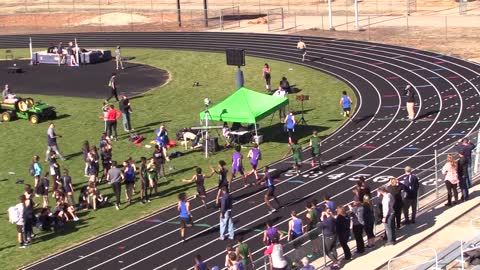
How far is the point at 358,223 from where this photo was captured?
24.0 metres

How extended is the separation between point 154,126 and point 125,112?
6.99ft

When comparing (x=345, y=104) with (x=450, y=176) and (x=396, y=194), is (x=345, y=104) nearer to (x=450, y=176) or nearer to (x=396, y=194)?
(x=450, y=176)

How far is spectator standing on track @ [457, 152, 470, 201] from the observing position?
27.5m

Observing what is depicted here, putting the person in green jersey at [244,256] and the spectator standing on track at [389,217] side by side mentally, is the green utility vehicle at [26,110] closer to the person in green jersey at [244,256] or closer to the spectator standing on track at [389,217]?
the person in green jersey at [244,256]

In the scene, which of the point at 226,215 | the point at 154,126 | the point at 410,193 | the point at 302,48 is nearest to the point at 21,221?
the point at 226,215

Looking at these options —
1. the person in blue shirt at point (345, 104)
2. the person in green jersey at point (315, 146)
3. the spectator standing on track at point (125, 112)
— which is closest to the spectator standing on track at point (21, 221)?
the person in green jersey at point (315, 146)

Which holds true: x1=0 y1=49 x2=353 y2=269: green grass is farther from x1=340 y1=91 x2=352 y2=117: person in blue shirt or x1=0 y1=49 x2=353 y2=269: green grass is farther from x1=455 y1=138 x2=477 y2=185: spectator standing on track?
x1=455 y1=138 x2=477 y2=185: spectator standing on track

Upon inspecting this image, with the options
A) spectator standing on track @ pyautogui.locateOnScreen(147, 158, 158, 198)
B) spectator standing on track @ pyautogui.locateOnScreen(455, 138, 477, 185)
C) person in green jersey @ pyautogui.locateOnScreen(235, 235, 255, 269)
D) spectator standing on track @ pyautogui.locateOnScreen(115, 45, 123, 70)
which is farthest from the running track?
spectator standing on track @ pyautogui.locateOnScreen(115, 45, 123, 70)

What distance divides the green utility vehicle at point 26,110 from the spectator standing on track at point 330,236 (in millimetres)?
24934

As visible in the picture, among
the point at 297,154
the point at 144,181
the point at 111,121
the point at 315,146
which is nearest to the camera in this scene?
the point at 144,181

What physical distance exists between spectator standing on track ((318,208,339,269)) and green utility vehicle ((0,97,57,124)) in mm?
24934

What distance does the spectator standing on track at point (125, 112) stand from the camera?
41.8 meters

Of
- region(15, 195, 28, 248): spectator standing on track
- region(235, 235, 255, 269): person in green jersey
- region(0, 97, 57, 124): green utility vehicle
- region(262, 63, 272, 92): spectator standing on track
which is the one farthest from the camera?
region(262, 63, 272, 92): spectator standing on track

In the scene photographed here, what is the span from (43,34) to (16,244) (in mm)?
52214
